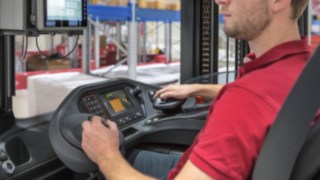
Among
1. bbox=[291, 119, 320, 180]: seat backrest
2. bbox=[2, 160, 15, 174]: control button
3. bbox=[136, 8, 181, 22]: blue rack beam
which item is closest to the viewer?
bbox=[291, 119, 320, 180]: seat backrest

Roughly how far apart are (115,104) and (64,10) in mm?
474

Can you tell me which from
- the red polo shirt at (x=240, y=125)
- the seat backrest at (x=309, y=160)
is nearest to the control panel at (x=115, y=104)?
the red polo shirt at (x=240, y=125)

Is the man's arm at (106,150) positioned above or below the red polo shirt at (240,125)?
below

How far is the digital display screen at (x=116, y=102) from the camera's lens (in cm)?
196

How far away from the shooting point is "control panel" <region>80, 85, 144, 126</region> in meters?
1.89

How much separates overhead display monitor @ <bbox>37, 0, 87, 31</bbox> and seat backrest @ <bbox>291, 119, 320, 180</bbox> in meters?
1.15

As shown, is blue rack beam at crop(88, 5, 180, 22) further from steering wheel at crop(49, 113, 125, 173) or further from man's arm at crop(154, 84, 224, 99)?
steering wheel at crop(49, 113, 125, 173)

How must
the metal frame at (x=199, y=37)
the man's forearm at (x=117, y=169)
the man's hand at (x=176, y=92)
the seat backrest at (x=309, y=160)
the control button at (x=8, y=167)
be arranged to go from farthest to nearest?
1. the metal frame at (x=199, y=37)
2. the man's hand at (x=176, y=92)
3. the control button at (x=8, y=167)
4. the man's forearm at (x=117, y=169)
5. the seat backrest at (x=309, y=160)

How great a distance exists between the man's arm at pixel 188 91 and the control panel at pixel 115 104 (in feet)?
0.44

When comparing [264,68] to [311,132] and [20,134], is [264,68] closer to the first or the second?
[311,132]

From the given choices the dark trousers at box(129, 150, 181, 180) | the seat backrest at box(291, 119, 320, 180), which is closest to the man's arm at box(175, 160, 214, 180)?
the seat backrest at box(291, 119, 320, 180)

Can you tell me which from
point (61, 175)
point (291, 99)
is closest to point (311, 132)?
point (291, 99)

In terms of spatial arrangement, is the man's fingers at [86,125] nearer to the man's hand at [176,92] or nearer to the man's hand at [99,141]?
the man's hand at [99,141]

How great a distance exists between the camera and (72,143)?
5.13 feet
